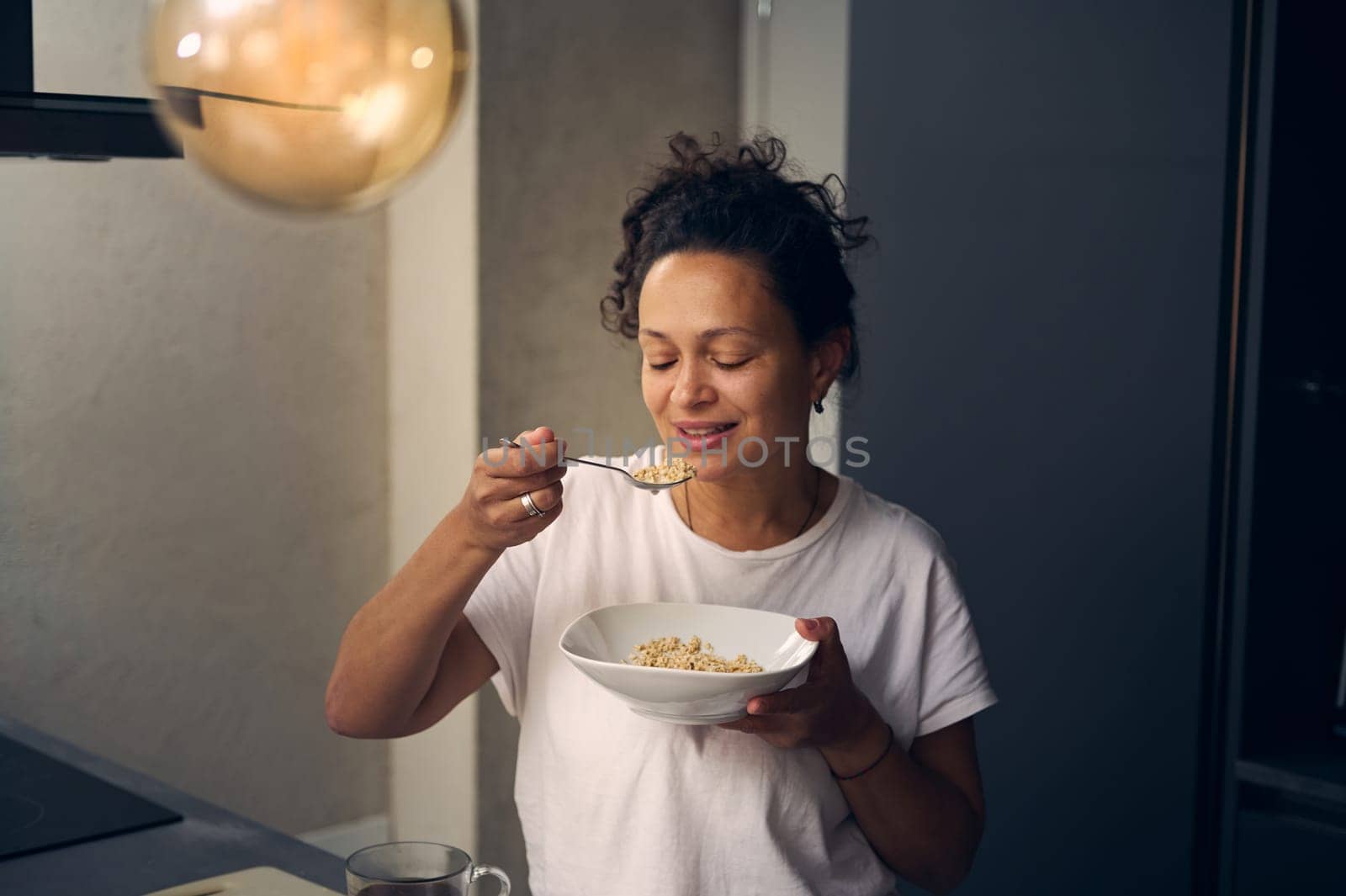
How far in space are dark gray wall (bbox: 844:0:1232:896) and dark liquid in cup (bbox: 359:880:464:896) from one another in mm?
1194

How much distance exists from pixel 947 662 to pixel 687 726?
0.98 feet

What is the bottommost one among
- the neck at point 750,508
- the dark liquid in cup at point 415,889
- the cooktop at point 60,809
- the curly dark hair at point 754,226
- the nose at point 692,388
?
the cooktop at point 60,809

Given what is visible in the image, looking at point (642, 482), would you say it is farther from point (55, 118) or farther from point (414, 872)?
point (55, 118)

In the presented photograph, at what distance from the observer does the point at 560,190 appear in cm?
284

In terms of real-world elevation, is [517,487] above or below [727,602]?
above

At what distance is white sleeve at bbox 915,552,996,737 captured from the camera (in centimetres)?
136

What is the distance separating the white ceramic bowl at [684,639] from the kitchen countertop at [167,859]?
1.06ft

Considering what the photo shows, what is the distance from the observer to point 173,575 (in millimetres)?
2693

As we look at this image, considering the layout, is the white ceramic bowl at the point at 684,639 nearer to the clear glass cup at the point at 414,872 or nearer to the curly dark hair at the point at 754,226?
the clear glass cup at the point at 414,872

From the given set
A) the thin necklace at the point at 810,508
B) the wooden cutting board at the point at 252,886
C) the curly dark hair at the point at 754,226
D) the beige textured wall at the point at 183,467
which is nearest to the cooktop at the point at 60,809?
the wooden cutting board at the point at 252,886

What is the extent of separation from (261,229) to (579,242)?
70 centimetres

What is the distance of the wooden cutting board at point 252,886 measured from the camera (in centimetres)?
114

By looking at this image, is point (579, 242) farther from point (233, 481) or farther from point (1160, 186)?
point (1160, 186)

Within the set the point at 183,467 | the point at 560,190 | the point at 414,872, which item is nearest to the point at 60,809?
the point at 414,872
